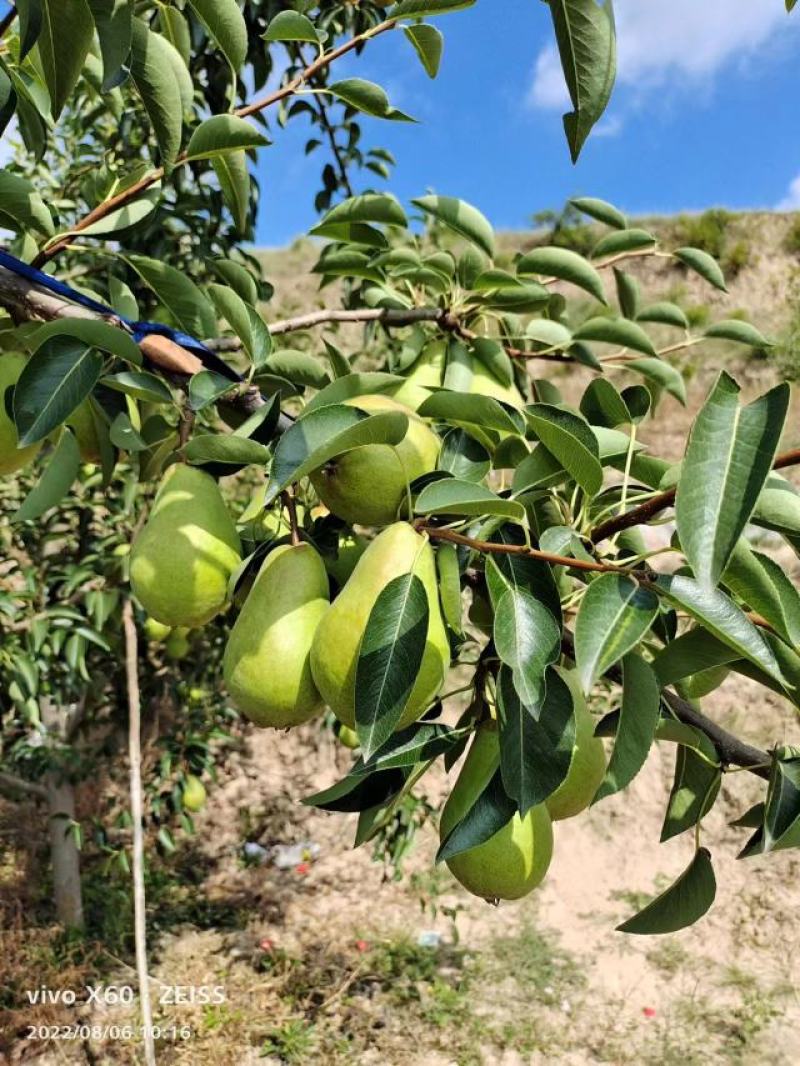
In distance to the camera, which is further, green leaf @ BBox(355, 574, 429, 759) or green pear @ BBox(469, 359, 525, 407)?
green pear @ BBox(469, 359, 525, 407)

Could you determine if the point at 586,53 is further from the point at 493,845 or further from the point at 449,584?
the point at 493,845

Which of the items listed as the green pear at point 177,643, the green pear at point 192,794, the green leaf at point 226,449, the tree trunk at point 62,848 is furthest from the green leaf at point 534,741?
the tree trunk at point 62,848

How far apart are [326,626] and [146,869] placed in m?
3.12

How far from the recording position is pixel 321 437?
0.54m

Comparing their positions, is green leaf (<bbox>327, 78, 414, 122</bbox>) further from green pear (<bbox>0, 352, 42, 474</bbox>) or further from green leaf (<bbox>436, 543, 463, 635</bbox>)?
green leaf (<bbox>436, 543, 463, 635</bbox>)

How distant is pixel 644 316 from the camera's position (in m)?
1.42

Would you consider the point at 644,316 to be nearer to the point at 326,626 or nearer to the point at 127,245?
the point at 326,626

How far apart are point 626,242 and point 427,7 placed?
0.66 metres

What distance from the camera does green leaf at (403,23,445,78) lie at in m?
0.85

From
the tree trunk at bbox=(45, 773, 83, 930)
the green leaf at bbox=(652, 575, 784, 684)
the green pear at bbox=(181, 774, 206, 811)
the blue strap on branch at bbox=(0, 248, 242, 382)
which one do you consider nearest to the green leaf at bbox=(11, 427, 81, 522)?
the blue strap on branch at bbox=(0, 248, 242, 382)

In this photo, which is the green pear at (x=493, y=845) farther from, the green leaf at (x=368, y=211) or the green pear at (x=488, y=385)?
the green leaf at (x=368, y=211)

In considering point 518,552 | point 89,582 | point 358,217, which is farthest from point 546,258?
point 89,582

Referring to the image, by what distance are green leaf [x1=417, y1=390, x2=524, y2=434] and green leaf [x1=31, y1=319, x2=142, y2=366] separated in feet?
0.84

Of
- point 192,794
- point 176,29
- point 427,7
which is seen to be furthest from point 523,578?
point 192,794
